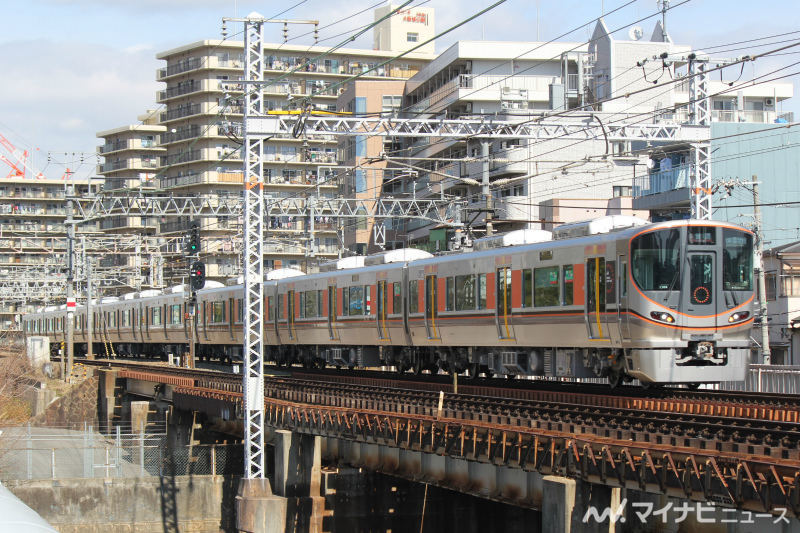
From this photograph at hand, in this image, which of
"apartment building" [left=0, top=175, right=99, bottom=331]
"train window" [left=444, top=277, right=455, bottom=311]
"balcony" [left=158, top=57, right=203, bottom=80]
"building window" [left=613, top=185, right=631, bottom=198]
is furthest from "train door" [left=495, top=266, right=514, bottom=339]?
"apartment building" [left=0, top=175, right=99, bottom=331]

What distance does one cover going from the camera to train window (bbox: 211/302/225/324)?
4638 cm

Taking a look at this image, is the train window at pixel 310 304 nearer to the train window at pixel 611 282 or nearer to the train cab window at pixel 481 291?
the train cab window at pixel 481 291

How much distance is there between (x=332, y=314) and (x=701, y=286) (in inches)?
650

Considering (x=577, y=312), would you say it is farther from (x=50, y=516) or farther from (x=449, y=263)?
(x=50, y=516)

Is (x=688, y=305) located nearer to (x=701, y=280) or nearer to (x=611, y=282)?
(x=701, y=280)

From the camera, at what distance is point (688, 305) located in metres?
21.2

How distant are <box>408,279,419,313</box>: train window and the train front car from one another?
381 inches

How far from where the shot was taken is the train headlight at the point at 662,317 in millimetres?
20812

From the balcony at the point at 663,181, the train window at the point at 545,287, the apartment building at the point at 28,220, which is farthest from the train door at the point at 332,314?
the apartment building at the point at 28,220

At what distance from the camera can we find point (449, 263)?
28.5 metres

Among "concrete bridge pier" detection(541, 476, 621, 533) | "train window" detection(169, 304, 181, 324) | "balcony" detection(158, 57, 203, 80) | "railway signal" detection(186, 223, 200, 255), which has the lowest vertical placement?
"concrete bridge pier" detection(541, 476, 621, 533)

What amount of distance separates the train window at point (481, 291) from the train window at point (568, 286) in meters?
3.59

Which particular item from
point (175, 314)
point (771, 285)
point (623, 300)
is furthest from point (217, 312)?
point (623, 300)

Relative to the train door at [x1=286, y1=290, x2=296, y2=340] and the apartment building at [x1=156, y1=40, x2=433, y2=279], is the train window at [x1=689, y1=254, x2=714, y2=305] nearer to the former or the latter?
the train door at [x1=286, y1=290, x2=296, y2=340]
